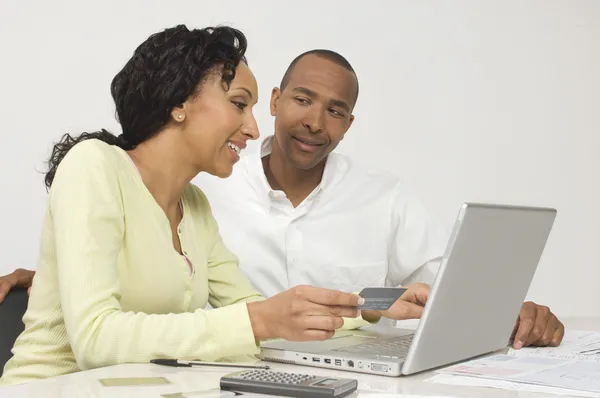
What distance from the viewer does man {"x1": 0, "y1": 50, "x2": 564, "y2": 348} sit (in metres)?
2.60

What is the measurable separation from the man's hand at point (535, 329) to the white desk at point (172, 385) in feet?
1.35

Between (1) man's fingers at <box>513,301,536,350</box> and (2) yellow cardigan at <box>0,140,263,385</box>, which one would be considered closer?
(2) yellow cardigan at <box>0,140,263,385</box>

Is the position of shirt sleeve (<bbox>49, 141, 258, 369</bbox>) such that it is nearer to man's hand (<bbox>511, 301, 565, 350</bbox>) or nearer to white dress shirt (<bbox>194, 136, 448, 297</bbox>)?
man's hand (<bbox>511, 301, 565, 350</bbox>)

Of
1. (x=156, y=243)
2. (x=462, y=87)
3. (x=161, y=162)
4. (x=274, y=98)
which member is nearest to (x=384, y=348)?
(x=156, y=243)

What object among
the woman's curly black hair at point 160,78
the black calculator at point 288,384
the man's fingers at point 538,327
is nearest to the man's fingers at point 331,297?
the black calculator at point 288,384

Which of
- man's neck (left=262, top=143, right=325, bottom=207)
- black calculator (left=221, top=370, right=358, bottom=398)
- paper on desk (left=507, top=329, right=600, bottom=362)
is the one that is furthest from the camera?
man's neck (left=262, top=143, right=325, bottom=207)

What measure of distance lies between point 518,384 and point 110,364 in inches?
27.9

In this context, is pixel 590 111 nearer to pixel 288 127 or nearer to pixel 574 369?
pixel 288 127

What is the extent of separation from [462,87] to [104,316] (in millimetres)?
2591

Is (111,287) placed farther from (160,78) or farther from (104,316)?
(160,78)

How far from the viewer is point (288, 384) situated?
1.17 meters

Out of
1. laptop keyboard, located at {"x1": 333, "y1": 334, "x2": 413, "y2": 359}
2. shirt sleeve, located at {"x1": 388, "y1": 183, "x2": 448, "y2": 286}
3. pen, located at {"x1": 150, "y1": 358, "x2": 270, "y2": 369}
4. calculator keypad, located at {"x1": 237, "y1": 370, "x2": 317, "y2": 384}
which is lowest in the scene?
calculator keypad, located at {"x1": 237, "y1": 370, "x2": 317, "y2": 384}

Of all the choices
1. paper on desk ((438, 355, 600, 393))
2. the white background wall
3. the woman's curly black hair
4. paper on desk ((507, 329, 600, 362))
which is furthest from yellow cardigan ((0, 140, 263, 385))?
the white background wall

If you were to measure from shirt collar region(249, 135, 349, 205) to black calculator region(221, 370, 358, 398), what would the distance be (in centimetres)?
142
